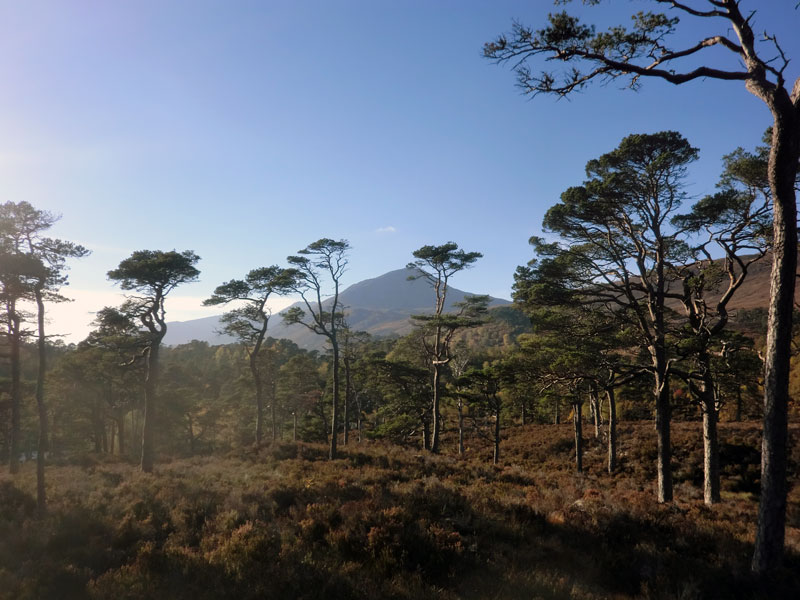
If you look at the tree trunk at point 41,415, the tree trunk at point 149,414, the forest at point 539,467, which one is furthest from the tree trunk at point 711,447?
the tree trunk at point 149,414

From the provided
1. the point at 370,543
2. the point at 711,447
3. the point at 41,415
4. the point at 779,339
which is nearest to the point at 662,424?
the point at 711,447

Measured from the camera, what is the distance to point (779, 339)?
6273 millimetres

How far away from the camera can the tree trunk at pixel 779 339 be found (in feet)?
19.9

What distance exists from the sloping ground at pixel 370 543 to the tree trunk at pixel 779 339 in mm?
788

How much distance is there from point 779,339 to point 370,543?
8016 mm

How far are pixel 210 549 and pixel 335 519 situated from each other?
8.42 ft

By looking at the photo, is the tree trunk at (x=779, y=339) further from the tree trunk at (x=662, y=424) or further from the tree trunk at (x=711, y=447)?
the tree trunk at (x=711, y=447)

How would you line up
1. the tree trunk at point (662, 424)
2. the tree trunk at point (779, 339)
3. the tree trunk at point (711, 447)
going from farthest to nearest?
the tree trunk at point (662, 424), the tree trunk at point (711, 447), the tree trunk at point (779, 339)

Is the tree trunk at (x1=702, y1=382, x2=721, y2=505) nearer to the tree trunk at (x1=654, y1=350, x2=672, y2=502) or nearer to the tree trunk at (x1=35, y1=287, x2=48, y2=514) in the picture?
the tree trunk at (x1=654, y1=350, x2=672, y2=502)

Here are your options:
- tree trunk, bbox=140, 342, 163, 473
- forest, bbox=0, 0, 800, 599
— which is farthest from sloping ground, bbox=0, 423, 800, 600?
tree trunk, bbox=140, 342, 163, 473

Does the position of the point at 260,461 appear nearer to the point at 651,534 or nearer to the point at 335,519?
the point at 335,519

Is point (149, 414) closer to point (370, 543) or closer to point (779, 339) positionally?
point (370, 543)

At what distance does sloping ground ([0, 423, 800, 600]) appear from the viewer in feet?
20.2

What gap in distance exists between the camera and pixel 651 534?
8.30m
